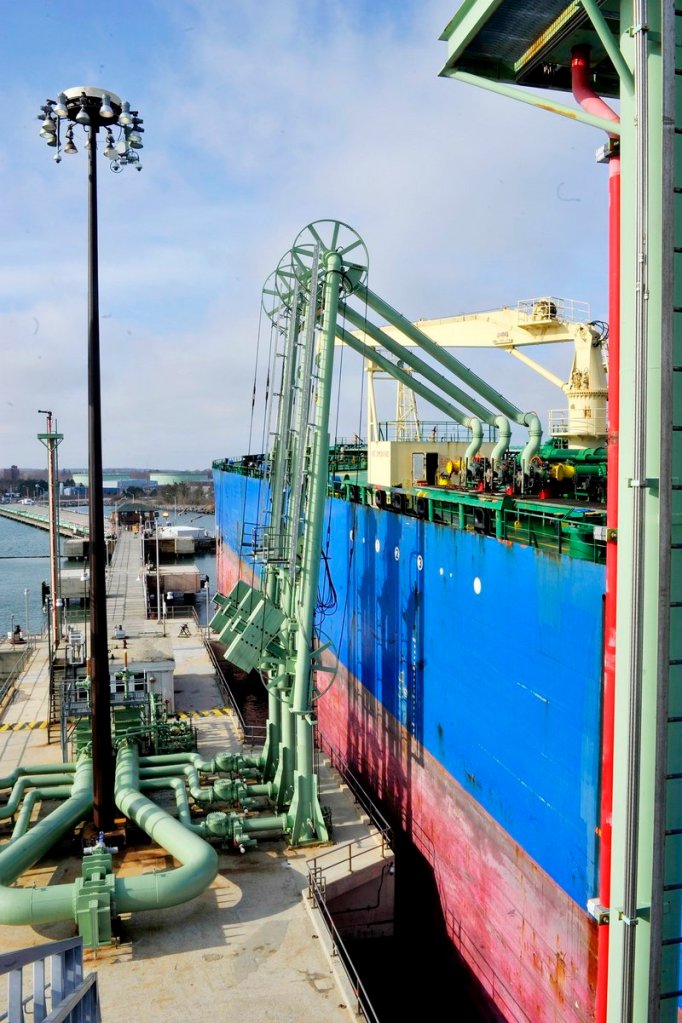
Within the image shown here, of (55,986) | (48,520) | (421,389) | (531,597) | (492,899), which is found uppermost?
(421,389)

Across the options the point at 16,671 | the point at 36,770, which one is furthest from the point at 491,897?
the point at 16,671

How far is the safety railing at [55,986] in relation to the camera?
3.74 meters

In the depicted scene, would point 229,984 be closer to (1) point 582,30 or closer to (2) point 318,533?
(2) point 318,533

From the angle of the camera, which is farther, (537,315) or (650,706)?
(537,315)

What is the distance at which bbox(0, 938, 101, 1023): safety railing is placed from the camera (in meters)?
3.74

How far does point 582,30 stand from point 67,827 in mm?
14816

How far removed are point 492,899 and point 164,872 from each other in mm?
5508

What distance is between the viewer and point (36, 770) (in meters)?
17.0

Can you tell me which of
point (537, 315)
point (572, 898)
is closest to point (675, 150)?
point (572, 898)

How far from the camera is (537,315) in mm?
24844

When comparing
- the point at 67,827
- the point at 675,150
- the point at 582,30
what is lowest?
the point at 67,827

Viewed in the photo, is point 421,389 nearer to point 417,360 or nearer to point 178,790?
point 417,360

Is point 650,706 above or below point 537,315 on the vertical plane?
below

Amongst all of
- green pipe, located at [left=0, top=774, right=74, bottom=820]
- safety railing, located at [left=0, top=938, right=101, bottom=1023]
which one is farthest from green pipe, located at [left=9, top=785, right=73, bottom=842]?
safety railing, located at [left=0, top=938, right=101, bottom=1023]
